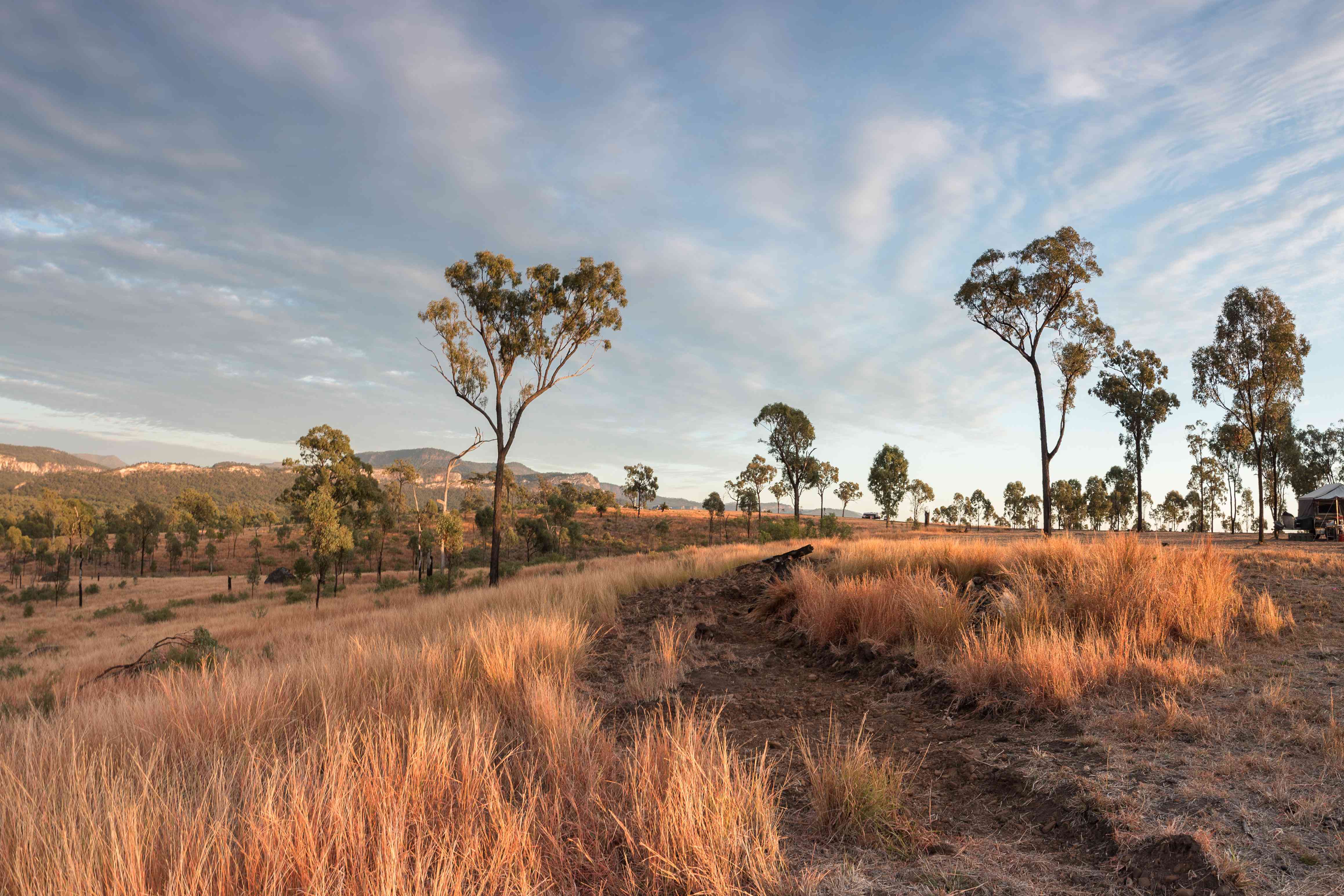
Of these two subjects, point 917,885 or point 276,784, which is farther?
point 276,784

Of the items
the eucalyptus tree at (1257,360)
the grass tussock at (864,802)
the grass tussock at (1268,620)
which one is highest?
the eucalyptus tree at (1257,360)

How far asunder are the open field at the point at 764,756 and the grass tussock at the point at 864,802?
0.02m

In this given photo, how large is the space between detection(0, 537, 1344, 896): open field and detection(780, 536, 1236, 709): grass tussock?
0.13ft

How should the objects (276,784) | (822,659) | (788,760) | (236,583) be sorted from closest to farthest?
(276,784) → (788,760) → (822,659) → (236,583)

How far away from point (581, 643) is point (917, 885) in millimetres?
5371

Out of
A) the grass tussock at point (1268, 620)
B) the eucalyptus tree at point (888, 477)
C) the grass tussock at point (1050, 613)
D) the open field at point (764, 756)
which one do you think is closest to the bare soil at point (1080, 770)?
the open field at point (764, 756)

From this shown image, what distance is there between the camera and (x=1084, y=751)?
3699mm

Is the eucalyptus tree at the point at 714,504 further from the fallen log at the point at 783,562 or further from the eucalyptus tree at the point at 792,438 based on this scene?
the fallen log at the point at 783,562

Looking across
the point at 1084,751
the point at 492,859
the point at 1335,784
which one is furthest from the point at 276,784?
the point at 1335,784

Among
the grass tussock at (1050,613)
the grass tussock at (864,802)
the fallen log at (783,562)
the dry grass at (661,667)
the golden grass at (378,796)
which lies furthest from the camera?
the fallen log at (783,562)

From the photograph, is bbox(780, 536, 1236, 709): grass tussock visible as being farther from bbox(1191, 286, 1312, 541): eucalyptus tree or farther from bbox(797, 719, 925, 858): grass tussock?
bbox(1191, 286, 1312, 541): eucalyptus tree

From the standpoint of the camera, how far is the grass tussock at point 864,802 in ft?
9.26

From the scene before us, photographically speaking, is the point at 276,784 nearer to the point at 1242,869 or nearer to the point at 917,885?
the point at 917,885

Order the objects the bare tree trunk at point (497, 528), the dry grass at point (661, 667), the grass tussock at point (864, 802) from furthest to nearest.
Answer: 1. the bare tree trunk at point (497, 528)
2. the dry grass at point (661, 667)
3. the grass tussock at point (864, 802)
